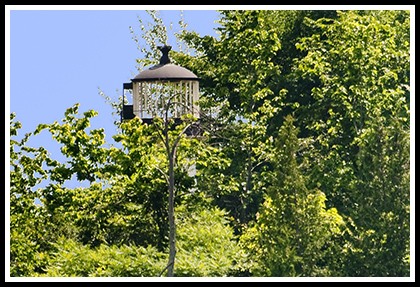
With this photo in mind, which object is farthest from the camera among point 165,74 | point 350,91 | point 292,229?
point 350,91

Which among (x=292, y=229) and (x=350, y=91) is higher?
(x=350, y=91)

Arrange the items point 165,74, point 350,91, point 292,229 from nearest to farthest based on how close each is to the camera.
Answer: point 292,229 → point 165,74 → point 350,91

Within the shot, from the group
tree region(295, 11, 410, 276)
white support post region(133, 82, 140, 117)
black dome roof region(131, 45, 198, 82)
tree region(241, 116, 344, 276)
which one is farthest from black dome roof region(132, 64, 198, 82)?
tree region(241, 116, 344, 276)

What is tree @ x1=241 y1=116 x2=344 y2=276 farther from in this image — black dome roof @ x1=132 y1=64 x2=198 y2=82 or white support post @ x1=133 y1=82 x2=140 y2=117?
white support post @ x1=133 y1=82 x2=140 y2=117

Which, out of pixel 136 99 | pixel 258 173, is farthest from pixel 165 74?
pixel 258 173

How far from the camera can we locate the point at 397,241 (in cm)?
1936

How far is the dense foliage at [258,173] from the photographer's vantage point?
1959 cm

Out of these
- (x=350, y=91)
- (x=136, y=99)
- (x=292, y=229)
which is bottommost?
(x=292, y=229)

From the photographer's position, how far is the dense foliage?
19.6 m

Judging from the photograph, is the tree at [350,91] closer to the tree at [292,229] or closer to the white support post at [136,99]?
the tree at [292,229]

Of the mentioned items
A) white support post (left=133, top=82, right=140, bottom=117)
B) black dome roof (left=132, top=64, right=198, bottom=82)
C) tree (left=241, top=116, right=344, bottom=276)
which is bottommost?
tree (left=241, top=116, right=344, bottom=276)

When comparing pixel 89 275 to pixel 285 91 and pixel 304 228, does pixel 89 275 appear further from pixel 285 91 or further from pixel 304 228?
pixel 285 91

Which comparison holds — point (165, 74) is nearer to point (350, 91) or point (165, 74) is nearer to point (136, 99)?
point (136, 99)

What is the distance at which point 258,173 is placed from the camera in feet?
82.5
